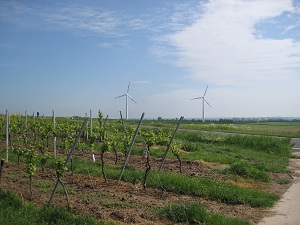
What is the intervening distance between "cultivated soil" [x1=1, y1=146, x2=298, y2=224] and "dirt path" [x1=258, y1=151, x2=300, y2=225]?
253 mm

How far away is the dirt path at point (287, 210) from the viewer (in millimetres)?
8509

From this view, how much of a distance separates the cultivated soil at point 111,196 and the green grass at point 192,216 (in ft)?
0.84

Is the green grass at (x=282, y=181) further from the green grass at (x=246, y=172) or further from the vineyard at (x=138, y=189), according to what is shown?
the green grass at (x=246, y=172)

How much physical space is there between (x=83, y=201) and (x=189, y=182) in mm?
3728

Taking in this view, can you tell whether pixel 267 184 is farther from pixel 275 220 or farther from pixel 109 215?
pixel 109 215

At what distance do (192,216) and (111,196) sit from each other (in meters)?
2.57

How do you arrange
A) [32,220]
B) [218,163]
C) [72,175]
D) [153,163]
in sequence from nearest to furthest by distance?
[32,220] < [72,175] < [153,163] < [218,163]

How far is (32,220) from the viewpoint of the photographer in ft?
23.9

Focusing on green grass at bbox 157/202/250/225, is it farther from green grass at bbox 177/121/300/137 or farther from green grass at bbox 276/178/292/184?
green grass at bbox 177/121/300/137

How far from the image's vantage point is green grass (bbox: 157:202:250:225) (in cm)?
794

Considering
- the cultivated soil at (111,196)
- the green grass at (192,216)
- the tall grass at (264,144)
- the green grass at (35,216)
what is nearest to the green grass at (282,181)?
the cultivated soil at (111,196)

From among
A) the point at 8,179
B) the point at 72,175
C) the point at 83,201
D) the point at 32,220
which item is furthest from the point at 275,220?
Answer: the point at 8,179

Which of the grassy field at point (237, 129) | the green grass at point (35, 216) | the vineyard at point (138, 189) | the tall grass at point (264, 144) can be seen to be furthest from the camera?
the grassy field at point (237, 129)

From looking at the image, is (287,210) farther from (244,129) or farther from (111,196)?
(244,129)
